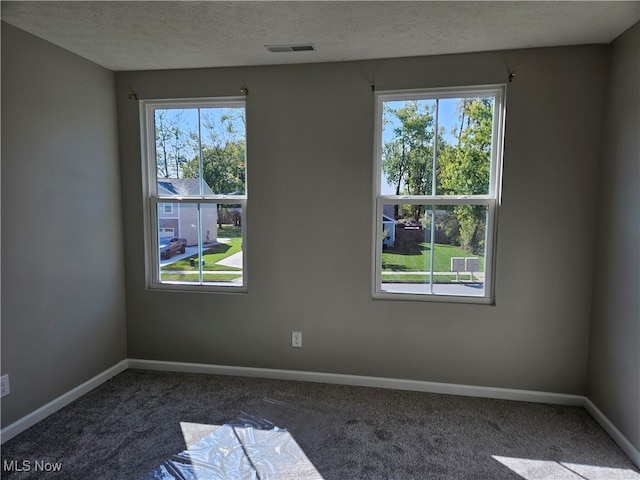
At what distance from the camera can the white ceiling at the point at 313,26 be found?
190cm

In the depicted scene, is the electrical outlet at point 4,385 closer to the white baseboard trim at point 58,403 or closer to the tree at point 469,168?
the white baseboard trim at point 58,403

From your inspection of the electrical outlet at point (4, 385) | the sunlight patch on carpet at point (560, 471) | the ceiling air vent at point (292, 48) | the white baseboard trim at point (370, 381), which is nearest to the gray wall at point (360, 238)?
the white baseboard trim at point (370, 381)

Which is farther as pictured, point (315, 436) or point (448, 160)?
point (448, 160)

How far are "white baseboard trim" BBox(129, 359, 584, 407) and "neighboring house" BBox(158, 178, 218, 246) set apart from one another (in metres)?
1.02

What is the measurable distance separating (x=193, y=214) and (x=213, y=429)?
5.16 feet

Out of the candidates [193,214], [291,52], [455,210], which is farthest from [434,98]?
[193,214]

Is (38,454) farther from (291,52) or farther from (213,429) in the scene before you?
(291,52)

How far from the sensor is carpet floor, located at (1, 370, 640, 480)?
1915 millimetres

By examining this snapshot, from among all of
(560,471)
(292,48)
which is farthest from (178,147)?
(560,471)

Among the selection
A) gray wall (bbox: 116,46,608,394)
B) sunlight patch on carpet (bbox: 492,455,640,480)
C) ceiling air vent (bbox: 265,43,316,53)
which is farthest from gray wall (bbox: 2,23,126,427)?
sunlight patch on carpet (bbox: 492,455,640,480)

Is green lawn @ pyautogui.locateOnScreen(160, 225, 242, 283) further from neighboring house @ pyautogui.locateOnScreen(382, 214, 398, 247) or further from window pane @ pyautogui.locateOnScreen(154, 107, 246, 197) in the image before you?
neighboring house @ pyautogui.locateOnScreen(382, 214, 398, 247)

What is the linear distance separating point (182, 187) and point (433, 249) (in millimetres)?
1992

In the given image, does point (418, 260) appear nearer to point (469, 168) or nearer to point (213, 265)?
point (469, 168)

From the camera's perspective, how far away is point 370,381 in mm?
2801
